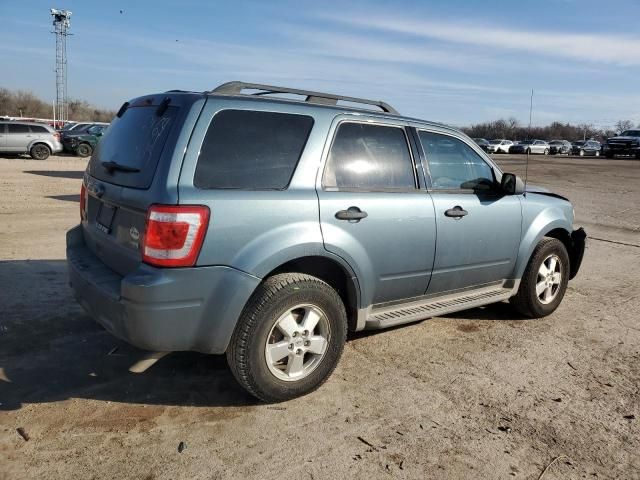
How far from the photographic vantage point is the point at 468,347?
14.7ft

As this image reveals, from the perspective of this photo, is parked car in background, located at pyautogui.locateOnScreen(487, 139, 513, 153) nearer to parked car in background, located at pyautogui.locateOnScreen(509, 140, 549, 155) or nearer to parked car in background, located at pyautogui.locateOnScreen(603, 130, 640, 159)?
parked car in background, located at pyautogui.locateOnScreen(509, 140, 549, 155)

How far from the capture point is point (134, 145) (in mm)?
3436

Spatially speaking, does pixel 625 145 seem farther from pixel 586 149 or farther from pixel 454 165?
pixel 454 165

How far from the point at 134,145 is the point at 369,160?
1565 millimetres

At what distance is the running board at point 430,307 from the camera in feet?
12.9

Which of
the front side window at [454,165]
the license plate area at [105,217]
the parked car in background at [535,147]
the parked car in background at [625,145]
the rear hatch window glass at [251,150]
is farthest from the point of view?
the parked car in background at [535,147]

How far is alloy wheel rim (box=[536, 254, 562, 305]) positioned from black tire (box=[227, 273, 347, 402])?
8.15 feet

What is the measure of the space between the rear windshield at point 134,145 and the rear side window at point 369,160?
1043mm

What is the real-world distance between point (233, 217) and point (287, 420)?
4.05 ft

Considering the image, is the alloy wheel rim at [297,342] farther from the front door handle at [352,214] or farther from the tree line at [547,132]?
the tree line at [547,132]

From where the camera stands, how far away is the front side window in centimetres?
428

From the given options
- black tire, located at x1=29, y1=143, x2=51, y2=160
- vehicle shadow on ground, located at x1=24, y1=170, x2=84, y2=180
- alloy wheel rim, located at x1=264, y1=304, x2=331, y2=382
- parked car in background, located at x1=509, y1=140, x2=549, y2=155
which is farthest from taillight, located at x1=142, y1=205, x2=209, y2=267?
parked car in background, located at x1=509, y1=140, x2=549, y2=155

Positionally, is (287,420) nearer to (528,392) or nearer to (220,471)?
(220,471)

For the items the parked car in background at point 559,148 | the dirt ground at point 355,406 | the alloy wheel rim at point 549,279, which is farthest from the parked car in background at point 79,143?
the parked car in background at point 559,148
